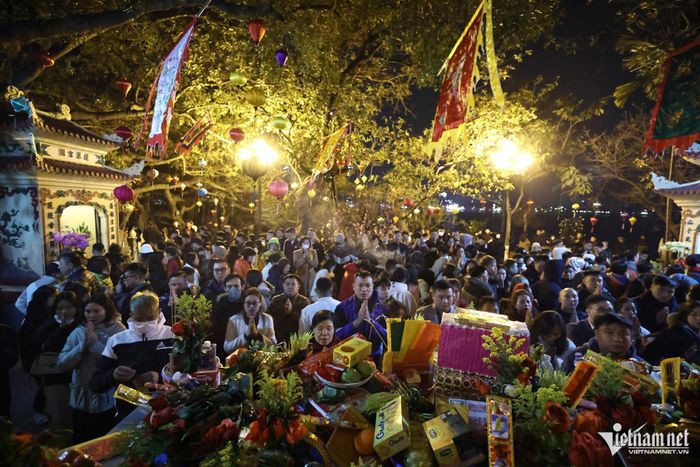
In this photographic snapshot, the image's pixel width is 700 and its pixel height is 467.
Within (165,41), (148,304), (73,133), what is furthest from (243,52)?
(148,304)

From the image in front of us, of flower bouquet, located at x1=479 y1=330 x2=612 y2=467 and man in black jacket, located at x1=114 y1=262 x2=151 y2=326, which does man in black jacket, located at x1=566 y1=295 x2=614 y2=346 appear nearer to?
flower bouquet, located at x1=479 y1=330 x2=612 y2=467

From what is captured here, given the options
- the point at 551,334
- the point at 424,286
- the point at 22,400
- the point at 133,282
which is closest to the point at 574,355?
the point at 551,334

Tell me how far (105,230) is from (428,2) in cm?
1153

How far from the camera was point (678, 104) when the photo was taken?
5.00 metres

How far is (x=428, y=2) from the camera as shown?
1023 centimetres

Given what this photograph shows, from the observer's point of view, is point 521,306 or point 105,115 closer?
point 521,306

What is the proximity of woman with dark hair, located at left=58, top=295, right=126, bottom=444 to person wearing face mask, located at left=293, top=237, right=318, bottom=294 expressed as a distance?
18.3ft

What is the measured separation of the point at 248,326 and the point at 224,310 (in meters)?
0.80

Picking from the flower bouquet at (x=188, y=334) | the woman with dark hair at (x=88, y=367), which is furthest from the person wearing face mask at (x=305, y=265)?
the flower bouquet at (x=188, y=334)

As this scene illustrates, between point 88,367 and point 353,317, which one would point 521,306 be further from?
point 88,367

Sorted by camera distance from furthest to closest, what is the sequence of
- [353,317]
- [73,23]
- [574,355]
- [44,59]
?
[44,59] < [73,23] < [353,317] < [574,355]

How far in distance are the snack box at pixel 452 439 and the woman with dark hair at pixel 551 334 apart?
8.00ft

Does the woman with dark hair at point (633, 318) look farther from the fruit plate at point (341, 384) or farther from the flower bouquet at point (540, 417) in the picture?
the fruit plate at point (341, 384)

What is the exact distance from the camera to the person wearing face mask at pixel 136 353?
3.46 metres
